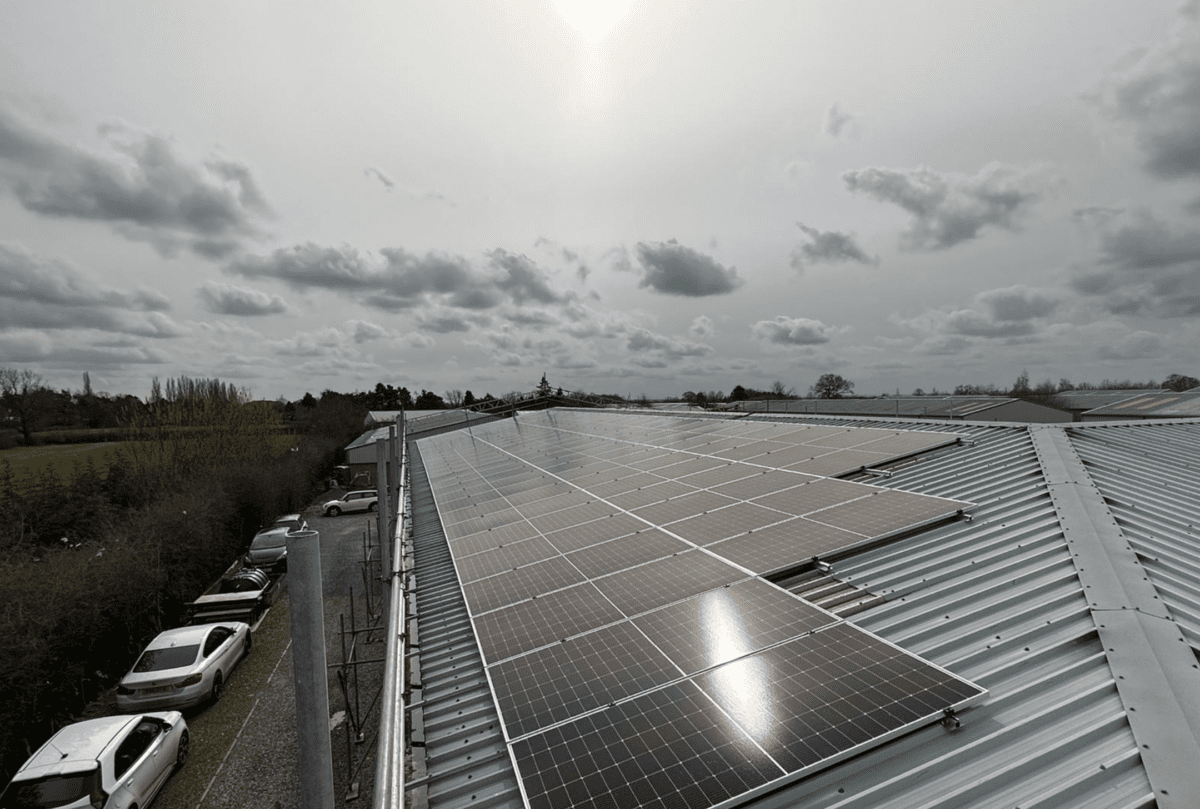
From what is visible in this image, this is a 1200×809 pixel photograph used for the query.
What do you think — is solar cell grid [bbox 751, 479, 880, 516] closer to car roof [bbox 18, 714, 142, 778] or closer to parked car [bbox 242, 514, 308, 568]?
car roof [bbox 18, 714, 142, 778]

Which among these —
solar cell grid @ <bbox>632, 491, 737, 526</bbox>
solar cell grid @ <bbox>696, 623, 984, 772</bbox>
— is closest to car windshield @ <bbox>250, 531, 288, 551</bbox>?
solar cell grid @ <bbox>632, 491, 737, 526</bbox>

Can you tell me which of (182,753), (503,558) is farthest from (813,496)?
(182,753)

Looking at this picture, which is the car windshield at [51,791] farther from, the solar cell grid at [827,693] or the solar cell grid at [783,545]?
the solar cell grid at [827,693]

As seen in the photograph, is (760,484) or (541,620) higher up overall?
(760,484)

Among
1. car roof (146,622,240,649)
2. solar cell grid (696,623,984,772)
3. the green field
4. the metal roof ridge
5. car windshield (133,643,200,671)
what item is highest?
the metal roof ridge

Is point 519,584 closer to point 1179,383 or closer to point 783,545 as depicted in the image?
point 783,545

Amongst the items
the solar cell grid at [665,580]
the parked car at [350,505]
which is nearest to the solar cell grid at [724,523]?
the solar cell grid at [665,580]

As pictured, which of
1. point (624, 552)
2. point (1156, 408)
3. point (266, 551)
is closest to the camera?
point (624, 552)
